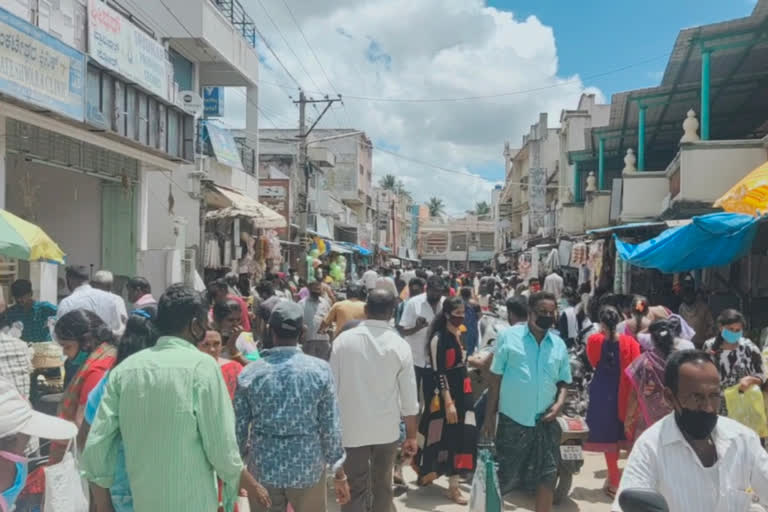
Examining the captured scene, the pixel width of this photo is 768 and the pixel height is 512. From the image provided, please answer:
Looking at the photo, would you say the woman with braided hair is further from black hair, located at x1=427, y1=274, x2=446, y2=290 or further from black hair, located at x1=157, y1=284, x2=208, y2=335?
black hair, located at x1=157, y1=284, x2=208, y2=335

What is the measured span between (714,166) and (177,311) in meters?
9.77

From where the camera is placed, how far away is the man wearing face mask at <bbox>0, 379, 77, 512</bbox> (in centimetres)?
287

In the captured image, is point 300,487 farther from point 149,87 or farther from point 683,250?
point 149,87

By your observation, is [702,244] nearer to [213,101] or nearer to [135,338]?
[135,338]

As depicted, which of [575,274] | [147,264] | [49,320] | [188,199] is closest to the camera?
[49,320]

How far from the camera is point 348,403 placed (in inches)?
166

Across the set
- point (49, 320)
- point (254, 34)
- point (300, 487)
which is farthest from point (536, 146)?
point (300, 487)

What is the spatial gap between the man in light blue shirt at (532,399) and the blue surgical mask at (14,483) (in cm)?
293

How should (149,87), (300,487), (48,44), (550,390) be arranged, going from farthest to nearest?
(149,87), (48,44), (550,390), (300,487)

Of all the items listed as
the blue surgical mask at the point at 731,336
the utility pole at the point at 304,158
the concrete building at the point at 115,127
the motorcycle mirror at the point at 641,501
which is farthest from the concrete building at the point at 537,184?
the motorcycle mirror at the point at 641,501

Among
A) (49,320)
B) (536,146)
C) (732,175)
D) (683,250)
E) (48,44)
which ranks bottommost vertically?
(49,320)

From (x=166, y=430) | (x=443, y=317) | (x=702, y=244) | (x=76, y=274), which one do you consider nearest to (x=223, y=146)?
(x=76, y=274)

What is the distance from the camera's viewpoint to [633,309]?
6.38 m

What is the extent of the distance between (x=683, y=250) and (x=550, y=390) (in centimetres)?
448
